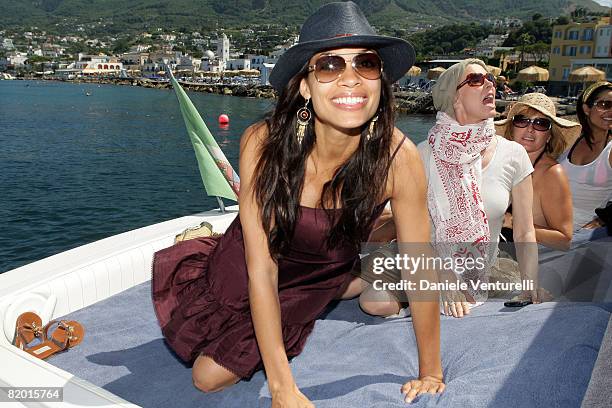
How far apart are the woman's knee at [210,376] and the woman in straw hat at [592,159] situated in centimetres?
291

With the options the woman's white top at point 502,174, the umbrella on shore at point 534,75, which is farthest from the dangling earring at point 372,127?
the umbrella on shore at point 534,75

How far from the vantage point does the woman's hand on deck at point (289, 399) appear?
1929mm

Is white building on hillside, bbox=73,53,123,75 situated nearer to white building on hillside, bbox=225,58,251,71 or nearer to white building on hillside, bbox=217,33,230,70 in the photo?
white building on hillside, bbox=217,33,230,70

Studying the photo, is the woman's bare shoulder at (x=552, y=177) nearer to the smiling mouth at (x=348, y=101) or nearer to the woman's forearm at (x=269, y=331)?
the smiling mouth at (x=348, y=101)

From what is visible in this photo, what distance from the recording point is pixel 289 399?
1945mm

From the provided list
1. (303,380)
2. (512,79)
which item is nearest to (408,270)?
(303,380)

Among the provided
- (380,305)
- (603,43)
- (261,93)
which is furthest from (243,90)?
(380,305)

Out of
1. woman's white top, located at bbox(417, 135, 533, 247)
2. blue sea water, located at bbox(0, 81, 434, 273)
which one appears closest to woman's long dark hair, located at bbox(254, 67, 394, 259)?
blue sea water, located at bbox(0, 81, 434, 273)

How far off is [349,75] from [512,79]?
63462 millimetres

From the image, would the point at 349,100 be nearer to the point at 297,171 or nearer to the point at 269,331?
the point at 297,171

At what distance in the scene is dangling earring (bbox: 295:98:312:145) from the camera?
206 centimetres

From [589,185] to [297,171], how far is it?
9.63 feet

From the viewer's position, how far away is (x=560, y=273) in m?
3.04

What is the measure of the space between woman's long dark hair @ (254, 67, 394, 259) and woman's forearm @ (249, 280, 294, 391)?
0.18 m
